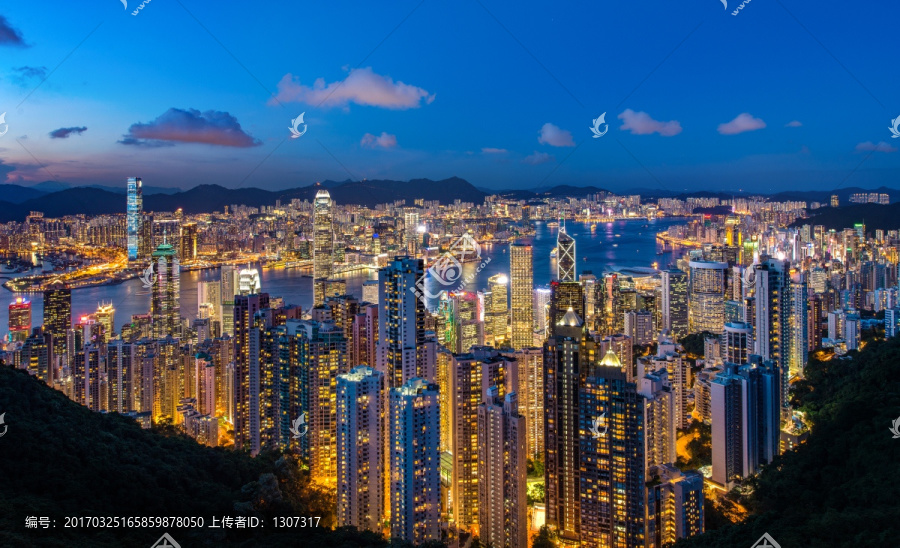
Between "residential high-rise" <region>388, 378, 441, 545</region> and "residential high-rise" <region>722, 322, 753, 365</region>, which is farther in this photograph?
"residential high-rise" <region>722, 322, 753, 365</region>

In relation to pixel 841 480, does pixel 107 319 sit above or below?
above

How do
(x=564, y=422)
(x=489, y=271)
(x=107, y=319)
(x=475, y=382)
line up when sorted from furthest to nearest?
(x=489, y=271), (x=107, y=319), (x=475, y=382), (x=564, y=422)
